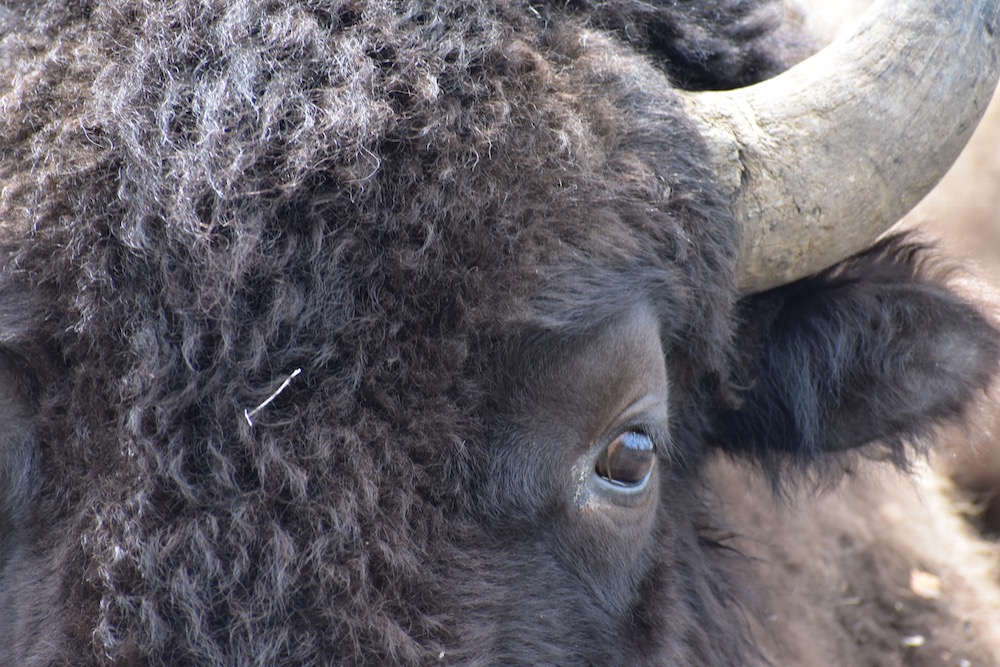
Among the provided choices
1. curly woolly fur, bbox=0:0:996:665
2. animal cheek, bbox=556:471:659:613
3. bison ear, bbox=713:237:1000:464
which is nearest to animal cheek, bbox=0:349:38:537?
curly woolly fur, bbox=0:0:996:665

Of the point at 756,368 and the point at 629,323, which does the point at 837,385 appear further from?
the point at 629,323

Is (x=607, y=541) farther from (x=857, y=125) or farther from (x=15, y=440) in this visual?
(x=15, y=440)

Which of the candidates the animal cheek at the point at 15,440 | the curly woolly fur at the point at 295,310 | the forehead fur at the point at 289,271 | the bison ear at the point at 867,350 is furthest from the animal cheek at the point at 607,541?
the animal cheek at the point at 15,440

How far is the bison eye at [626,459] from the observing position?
93.4 inches

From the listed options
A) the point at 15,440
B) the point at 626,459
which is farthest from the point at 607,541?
the point at 15,440

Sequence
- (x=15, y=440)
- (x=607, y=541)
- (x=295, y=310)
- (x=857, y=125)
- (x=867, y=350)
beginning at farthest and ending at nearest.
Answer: (x=867, y=350) → (x=857, y=125) → (x=607, y=541) → (x=15, y=440) → (x=295, y=310)

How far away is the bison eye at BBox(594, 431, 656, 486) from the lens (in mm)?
2371

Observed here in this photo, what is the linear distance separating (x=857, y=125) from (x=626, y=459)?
104cm

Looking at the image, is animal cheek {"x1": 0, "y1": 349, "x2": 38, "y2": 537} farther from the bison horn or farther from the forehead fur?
the bison horn

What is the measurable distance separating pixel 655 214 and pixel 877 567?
2352 millimetres

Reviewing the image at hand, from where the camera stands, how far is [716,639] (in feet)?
9.95

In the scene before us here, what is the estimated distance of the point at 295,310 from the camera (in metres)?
2.02

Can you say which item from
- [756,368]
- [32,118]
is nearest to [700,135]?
[756,368]

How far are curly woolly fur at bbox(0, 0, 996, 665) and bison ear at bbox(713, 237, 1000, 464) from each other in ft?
2.36
